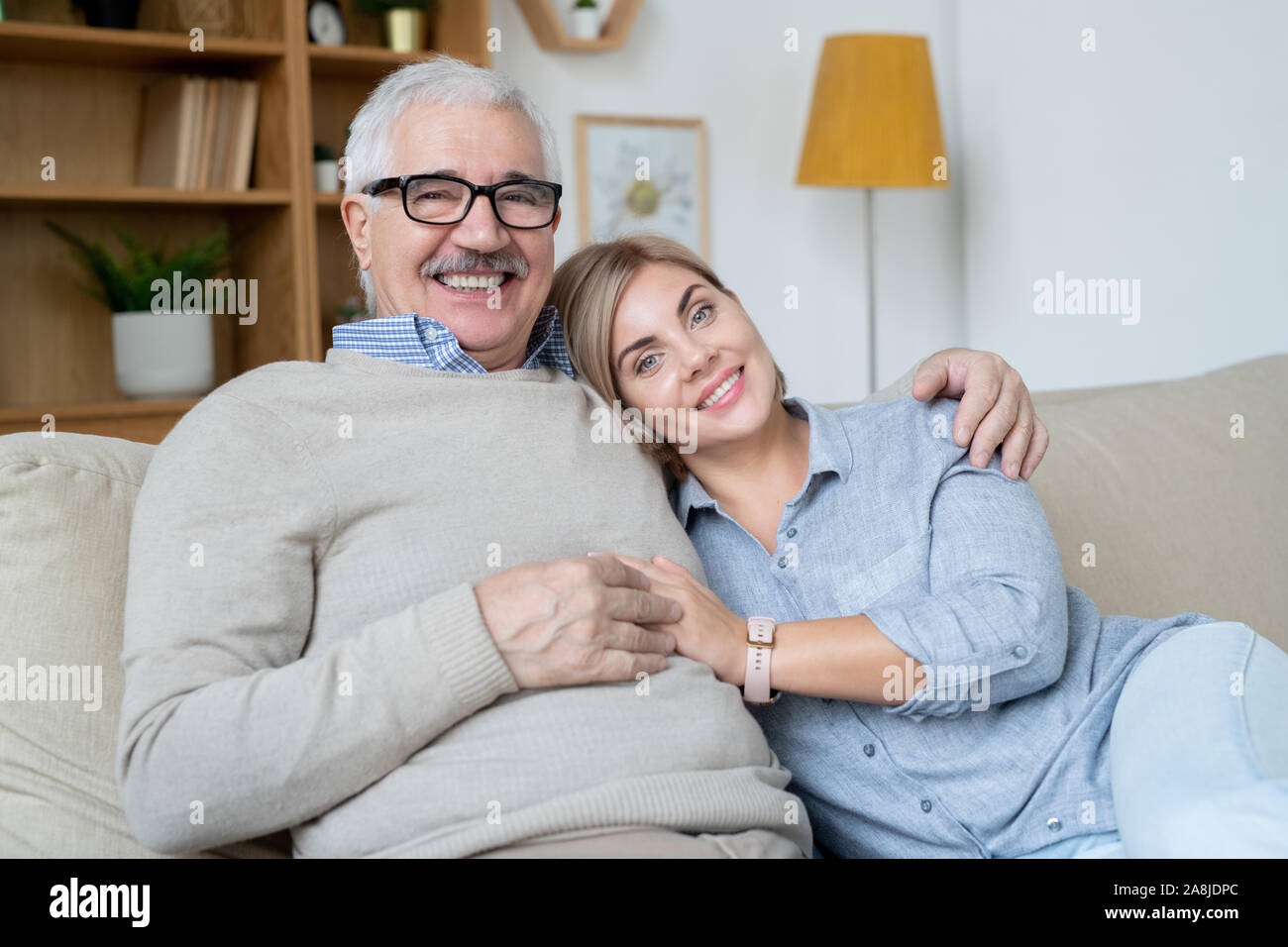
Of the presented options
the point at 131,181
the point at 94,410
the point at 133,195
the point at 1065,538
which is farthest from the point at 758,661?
the point at 131,181

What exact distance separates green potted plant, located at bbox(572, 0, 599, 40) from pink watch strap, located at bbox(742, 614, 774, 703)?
2680 mm

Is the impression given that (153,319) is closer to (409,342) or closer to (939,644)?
(409,342)

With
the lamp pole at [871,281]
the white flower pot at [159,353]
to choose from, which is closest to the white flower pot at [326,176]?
the white flower pot at [159,353]

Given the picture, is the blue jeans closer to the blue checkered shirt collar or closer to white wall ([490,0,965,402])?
the blue checkered shirt collar

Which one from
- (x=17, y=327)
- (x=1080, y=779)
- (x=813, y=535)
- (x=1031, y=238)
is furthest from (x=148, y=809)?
(x=1031, y=238)

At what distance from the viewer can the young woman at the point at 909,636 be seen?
1.19 meters

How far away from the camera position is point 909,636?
122 cm

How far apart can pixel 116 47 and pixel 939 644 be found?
2599 mm

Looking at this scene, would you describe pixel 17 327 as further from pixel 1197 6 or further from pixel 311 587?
pixel 1197 6

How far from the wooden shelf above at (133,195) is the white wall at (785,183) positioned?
3.10 ft

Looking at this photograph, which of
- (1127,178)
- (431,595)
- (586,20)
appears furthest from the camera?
(586,20)

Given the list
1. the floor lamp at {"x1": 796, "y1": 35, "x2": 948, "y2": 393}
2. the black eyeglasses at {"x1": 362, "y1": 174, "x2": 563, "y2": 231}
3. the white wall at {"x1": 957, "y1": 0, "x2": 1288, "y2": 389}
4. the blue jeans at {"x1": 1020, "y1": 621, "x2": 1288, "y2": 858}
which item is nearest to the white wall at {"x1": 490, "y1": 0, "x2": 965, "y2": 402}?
the white wall at {"x1": 957, "y1": 0, "x2": 1288, "y2": 389}

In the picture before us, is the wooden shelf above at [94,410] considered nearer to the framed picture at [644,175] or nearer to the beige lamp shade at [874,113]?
the framed picture at [644,175]

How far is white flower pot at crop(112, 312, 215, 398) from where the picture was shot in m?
2.90
